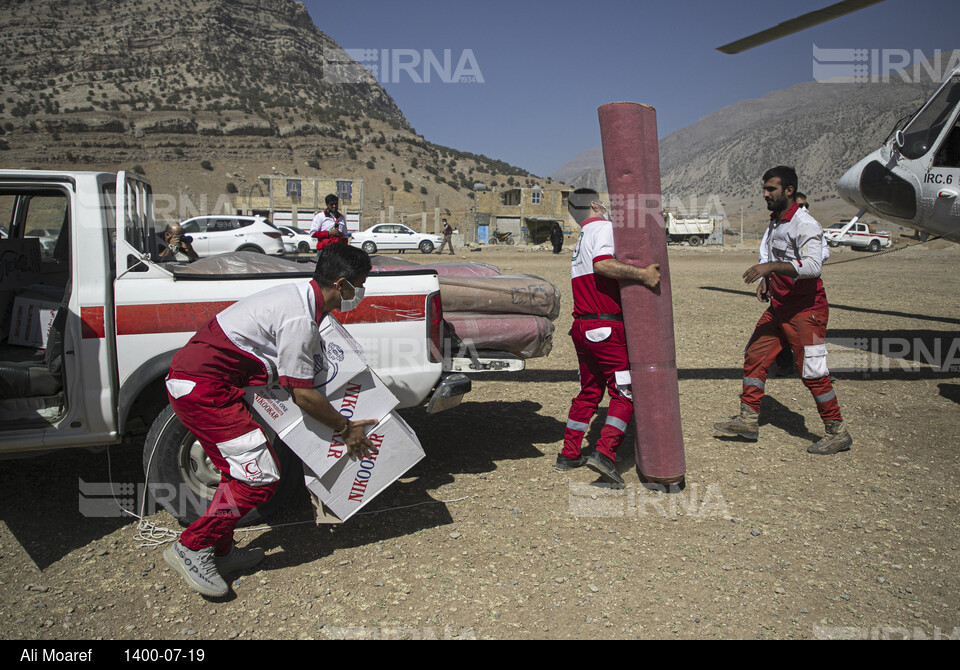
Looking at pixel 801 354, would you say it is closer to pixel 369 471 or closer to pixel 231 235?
pixel 369 471

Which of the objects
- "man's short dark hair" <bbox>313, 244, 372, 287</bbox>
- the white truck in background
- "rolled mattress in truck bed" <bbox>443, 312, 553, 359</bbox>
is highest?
the white truck in background

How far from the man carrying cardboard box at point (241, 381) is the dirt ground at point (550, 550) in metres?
0.37

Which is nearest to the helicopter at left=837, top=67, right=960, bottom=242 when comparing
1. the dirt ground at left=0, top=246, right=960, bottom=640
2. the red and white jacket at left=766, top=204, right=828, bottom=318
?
the dirt ground at left=0, top=246, right=960, bottom=640

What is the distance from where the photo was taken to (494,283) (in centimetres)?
462

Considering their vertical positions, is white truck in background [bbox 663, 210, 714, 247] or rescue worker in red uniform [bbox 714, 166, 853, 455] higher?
white truck in background [bbox 663, 210, 714, 247]

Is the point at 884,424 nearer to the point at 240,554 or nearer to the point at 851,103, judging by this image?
the point at 240,554

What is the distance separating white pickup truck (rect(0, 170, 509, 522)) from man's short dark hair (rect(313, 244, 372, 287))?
903 mm

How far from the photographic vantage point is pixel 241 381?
3123 millimetres

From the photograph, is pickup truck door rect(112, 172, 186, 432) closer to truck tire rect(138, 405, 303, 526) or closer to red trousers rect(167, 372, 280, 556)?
truck tire rect(138, 405, 303, 526)

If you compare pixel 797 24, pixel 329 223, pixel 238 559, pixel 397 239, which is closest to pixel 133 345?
pixel 238 559

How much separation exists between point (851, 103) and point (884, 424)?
16594 cm

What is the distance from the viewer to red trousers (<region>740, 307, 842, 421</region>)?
190 inches

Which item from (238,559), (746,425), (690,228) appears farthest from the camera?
(690,228)

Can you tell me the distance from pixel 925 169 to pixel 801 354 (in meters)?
5.16
